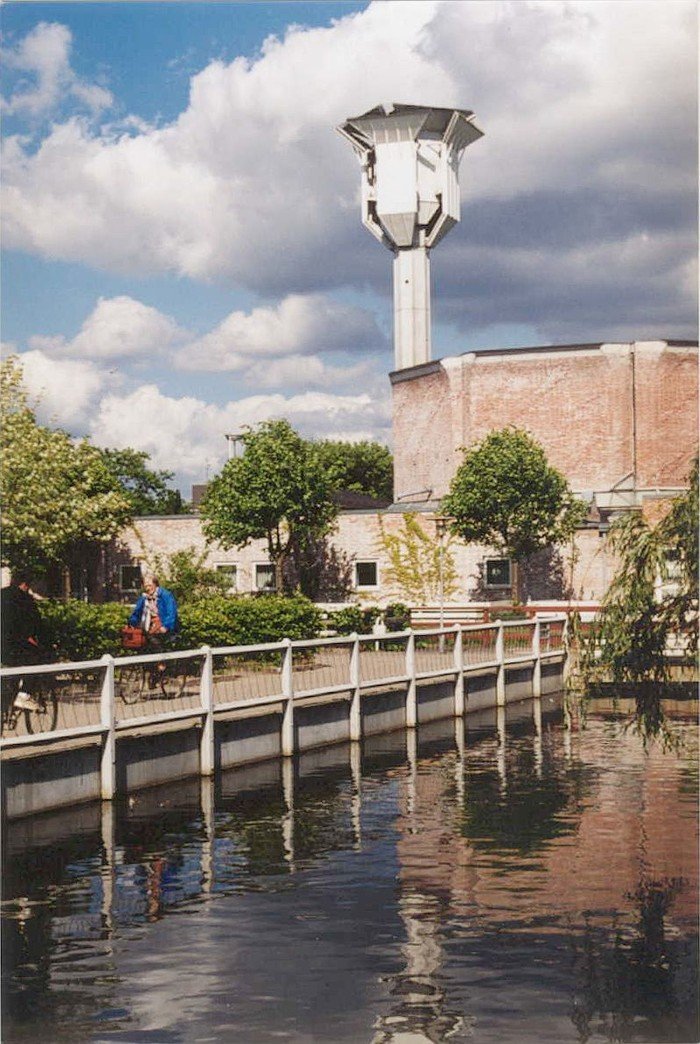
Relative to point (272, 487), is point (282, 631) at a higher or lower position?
lower

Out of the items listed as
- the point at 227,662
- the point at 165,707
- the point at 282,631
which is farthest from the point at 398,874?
the point at 282,631

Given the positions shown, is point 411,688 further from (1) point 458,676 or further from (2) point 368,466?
(2) point 368,466

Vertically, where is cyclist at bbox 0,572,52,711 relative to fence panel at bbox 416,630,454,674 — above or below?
above

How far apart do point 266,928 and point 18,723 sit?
4.79 metres

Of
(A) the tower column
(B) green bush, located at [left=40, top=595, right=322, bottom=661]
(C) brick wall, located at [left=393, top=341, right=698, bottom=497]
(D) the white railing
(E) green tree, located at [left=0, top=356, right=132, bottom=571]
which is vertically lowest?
(D) the white railing

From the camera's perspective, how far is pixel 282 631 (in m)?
28.5

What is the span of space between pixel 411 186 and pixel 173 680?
4975 centimetres

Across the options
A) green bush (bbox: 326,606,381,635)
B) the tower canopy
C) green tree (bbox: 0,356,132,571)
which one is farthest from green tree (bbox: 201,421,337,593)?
the tower canopy

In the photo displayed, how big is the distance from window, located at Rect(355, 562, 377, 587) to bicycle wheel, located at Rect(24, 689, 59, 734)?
36.8 meters

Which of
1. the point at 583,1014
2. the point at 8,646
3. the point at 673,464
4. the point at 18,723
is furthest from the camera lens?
the point at 673,464

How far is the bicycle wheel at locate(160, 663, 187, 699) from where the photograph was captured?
16734 mm

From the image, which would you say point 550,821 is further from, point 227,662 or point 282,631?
point 282,631

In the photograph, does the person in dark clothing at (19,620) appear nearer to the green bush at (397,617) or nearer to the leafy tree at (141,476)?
the green bush at (397,617)

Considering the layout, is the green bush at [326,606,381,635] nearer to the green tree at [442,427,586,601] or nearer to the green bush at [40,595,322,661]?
the green bush at [40,595,322,661]
